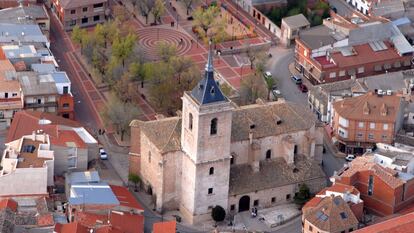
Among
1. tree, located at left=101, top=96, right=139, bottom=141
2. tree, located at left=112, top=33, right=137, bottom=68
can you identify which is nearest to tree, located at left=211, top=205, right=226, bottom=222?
tree, located at left=101, top=96, right=139, bottom=141

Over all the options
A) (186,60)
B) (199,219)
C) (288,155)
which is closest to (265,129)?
(288,155)

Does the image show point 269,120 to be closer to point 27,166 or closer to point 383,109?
point 383,109

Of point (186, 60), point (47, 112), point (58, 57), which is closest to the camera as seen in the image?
point (47, 112)

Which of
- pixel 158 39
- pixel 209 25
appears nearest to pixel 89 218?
pixel 158 39

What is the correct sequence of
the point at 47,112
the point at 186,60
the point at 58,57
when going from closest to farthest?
the point at 47,112, the point at 186,60, the point at 58,57

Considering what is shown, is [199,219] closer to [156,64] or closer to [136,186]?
[136,186]

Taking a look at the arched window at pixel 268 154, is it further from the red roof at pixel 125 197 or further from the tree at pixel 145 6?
the tree at pixel 145 6
